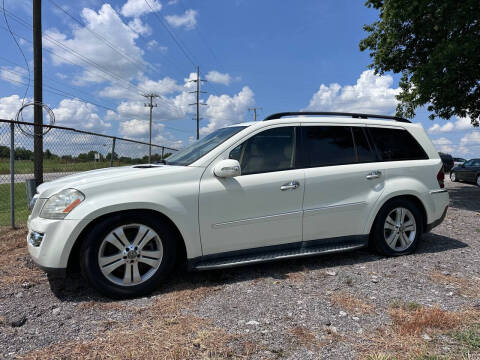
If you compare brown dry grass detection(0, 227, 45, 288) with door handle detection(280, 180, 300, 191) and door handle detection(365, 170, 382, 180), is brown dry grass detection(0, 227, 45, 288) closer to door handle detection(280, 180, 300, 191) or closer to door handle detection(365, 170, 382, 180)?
door handle detection(280, 180, 300, 191)

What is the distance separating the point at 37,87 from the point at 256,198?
6.12 meters

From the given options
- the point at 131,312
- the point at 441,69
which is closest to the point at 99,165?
the point at 131,312

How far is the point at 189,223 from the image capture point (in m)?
3.19

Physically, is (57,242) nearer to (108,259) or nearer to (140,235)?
(108,259)

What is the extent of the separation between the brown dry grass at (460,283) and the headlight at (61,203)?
3663mm

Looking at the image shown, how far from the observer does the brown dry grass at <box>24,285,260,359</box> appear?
216 centimetres

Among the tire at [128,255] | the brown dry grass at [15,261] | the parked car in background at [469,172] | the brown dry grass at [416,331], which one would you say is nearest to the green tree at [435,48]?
the parked car in background at [469,172]

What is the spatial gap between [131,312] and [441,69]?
9525mm

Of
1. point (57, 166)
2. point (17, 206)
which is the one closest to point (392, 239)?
point (57, 166)

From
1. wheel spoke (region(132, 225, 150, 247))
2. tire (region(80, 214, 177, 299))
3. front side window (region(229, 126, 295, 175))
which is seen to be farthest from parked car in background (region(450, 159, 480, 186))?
wheel spoke (region(132, 225, 150, 247))

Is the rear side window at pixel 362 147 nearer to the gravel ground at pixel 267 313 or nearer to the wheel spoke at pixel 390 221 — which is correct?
the wheel spoke at pixel 390 221

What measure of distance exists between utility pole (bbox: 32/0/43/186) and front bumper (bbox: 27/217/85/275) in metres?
4.30

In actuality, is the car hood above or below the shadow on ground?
above

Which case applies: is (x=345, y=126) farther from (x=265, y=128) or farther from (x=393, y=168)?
(x=265, y=128)
